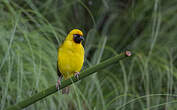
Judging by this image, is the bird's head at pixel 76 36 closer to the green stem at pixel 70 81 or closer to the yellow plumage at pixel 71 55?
the yellow plumage at pixel 71 55

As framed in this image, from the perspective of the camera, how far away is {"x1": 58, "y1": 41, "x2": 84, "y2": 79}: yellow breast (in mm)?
1668

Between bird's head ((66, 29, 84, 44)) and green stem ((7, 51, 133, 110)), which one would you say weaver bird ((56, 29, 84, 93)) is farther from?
green stem ((7, 51, 133, 110))

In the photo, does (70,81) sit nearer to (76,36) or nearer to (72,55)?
(72,55)

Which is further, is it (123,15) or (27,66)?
(123,15)

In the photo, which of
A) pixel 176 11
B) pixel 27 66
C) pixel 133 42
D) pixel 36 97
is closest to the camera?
pixel 36 97

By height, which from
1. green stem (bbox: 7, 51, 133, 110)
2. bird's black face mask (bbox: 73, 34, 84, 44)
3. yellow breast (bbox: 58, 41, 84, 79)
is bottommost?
green stem (bbox: 7, 51, 133, 110)

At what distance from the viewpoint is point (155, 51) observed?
2574 mm

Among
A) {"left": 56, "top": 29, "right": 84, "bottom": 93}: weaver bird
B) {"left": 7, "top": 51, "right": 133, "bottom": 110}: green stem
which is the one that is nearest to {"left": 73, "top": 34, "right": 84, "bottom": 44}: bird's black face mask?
{"left": 56, "top": 29, "right": 84, "bottom": 93}: weaver bird

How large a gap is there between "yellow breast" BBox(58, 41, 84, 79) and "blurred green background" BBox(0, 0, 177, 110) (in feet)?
0.20

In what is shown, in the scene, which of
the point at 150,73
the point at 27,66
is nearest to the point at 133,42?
the point at 150,73

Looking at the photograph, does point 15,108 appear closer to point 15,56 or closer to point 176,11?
point 15,56

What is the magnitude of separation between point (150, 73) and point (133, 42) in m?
0.44

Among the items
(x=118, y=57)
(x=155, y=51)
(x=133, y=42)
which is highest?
(x=133, y=42)

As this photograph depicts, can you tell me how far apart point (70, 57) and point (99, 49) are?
0.63 metres
